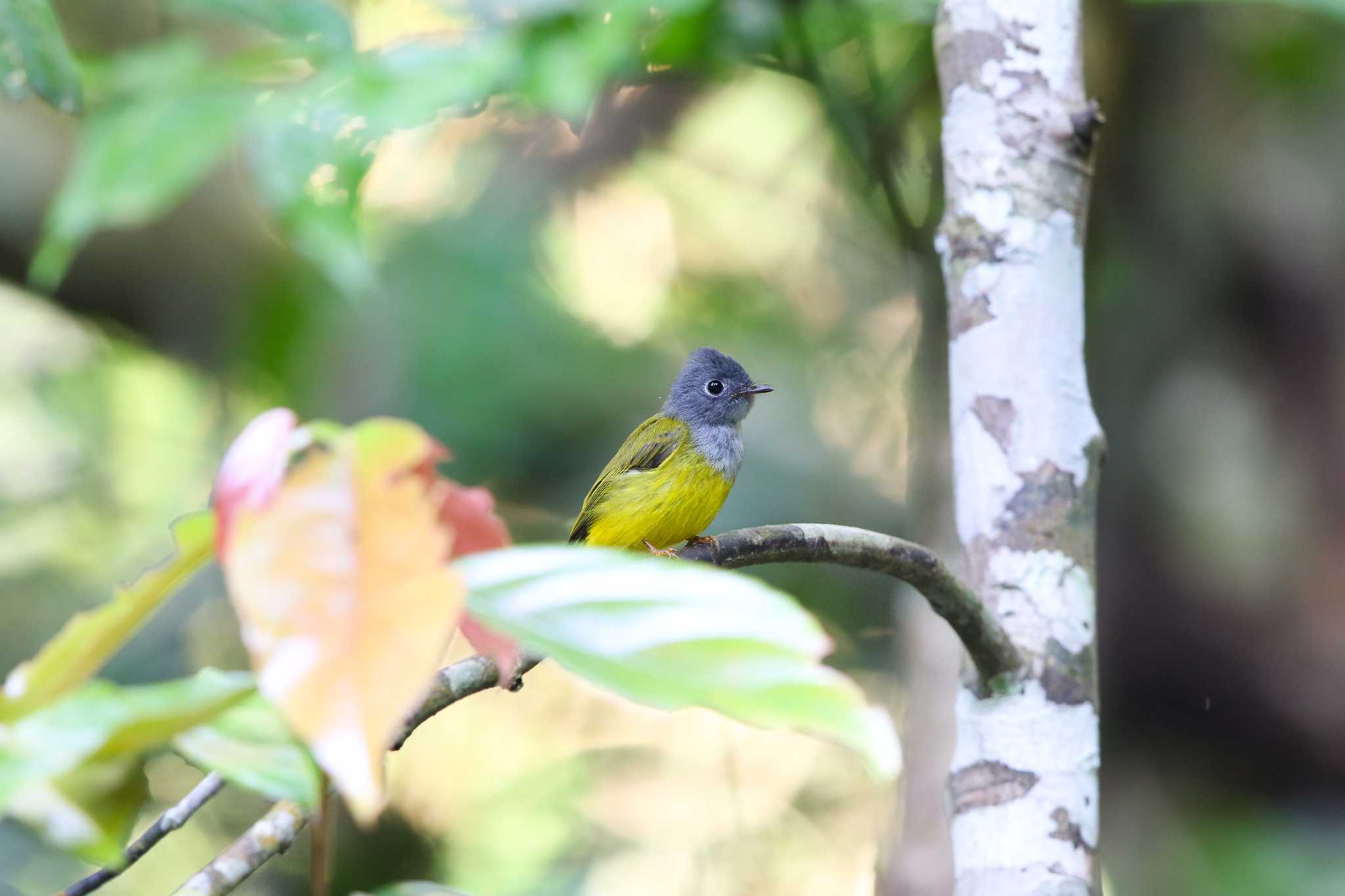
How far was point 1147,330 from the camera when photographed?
4285mm

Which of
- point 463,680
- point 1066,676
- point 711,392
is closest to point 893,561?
point 1066,676

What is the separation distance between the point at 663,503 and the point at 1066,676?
5.86 ft

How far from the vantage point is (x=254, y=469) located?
67 centimetres

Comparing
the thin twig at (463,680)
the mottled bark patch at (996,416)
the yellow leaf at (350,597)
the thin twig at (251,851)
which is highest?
the yellow leaf at (350,597)

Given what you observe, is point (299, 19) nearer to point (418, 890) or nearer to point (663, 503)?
point (663, 503)

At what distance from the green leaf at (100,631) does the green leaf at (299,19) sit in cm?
205

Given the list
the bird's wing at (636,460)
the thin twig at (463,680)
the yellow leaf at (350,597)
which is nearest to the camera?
the yellow leaf at (350,597)

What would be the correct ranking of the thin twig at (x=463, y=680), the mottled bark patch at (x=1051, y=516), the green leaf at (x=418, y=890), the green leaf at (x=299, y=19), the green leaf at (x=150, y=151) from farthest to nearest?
the green leaf at (x=299, y=19) < the green leaf at (x=150, y=151) < the mottled bark patch at (x=1051, y=516) < the thin twig at (x=463, y=680) < the green leaf at (x=418, y=890)

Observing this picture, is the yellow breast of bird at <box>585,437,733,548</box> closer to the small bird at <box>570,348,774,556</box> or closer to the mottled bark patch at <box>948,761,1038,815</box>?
the small bird at <box>570,348,774,556</box>

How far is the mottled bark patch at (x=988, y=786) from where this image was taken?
5.74ft

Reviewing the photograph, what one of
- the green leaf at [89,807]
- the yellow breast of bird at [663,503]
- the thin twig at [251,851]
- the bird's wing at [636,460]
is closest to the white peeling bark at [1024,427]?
the thin twig at [251,851]

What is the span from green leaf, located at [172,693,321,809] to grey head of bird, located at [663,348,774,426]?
10.2 feet

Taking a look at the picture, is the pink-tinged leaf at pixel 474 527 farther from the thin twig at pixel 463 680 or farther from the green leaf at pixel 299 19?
the green leaf at pixel 299 19

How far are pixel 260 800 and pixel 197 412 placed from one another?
5.07 ft
